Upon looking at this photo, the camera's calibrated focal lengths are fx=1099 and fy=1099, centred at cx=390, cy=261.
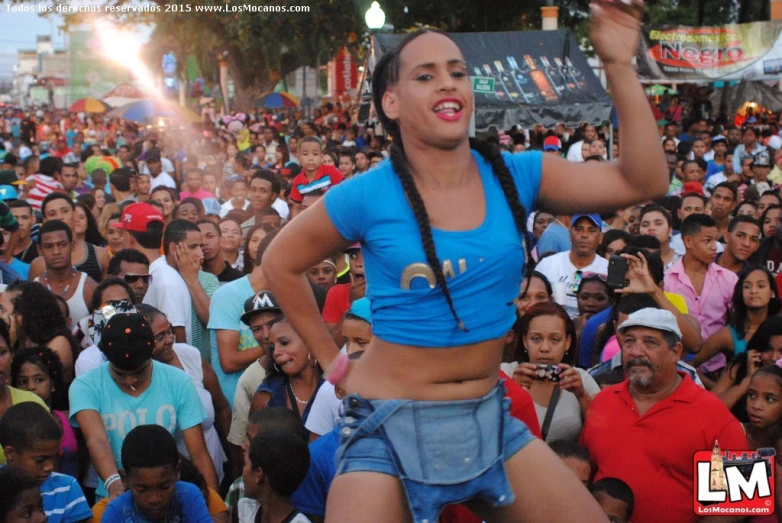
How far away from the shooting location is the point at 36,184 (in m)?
13.0

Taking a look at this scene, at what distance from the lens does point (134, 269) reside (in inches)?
312

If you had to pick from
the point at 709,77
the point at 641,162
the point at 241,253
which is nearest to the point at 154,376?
the point at 641,162

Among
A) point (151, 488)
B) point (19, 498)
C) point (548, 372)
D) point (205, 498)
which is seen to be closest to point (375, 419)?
point (151, 488)

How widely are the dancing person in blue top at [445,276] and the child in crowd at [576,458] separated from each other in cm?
199

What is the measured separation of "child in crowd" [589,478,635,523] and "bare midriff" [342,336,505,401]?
2.04 m

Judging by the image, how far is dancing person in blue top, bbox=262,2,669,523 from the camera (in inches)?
123

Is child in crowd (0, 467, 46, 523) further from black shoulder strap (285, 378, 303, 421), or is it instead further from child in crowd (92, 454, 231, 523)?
black shoulder strap (285, 378, 303, 421)

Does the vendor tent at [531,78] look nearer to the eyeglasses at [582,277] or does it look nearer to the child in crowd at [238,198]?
the child in crowd at [238,198]

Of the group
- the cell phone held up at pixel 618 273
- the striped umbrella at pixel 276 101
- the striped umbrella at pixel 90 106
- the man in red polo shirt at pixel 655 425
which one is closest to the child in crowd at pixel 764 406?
the man in red polo shirt at pixel 655 425

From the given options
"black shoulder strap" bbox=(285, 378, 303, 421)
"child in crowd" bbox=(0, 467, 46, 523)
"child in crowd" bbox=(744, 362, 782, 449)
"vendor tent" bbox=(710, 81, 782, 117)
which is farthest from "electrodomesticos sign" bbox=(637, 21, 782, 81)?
"child in crowd" bbox=(0, 467, 46, 523)

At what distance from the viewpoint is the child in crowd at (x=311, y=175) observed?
9.76 meters

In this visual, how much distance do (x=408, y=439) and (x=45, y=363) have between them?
3.68 m

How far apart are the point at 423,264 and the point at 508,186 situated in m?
0.38

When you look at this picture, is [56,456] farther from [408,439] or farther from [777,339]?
[777,339]
